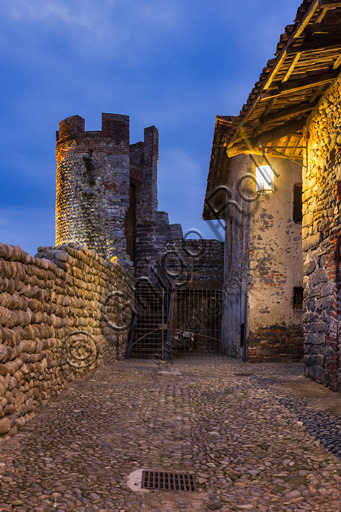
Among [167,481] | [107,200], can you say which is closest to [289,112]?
[167,481]

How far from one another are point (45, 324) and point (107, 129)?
14630 millimetres

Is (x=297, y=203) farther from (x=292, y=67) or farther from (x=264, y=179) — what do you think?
(x=292, y=67)

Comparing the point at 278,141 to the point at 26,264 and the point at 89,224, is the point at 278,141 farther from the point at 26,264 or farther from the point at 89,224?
the point at 89,224

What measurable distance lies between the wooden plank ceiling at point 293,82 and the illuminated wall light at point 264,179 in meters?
0.81

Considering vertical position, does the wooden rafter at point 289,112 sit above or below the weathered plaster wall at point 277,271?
above

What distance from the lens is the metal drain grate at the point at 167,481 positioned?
9.52ft

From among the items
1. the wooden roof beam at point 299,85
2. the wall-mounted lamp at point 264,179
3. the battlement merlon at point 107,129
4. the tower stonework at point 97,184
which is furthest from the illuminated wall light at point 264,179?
the battlement merlon at point 107,129

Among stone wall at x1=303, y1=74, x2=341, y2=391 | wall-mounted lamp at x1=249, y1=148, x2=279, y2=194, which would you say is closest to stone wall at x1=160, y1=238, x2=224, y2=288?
wall-mounted lamp at x1=249, y1=148, x2=279, y2=194

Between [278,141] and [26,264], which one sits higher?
[278,141]

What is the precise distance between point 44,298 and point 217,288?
11023 mm

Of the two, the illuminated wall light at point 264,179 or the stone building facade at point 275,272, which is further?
the stone building facade at point 275,272

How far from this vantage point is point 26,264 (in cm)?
448

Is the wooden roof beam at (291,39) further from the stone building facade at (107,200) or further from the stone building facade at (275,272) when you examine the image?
the stone building facade at (107,200)

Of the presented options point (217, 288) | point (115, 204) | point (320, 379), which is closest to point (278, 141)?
point (320, 379)
